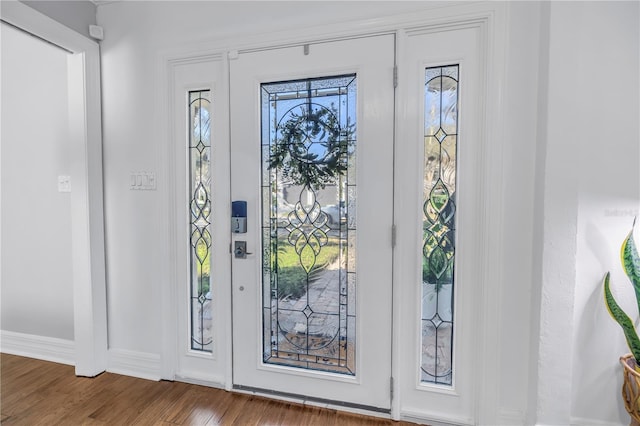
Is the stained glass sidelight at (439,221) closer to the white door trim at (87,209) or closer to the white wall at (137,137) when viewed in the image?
the white wall at (137,137)

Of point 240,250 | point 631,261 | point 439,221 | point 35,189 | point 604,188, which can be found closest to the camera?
point 631,261

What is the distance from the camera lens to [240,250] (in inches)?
73.5

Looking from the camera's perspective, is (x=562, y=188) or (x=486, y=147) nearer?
(x=562, y=188)

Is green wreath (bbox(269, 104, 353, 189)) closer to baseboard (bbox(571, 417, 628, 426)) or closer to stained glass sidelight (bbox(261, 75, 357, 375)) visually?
stained glass sidelight (bbox(261, 75, 357, 375))

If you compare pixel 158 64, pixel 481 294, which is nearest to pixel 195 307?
pixel 158 64

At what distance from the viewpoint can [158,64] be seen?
195cm

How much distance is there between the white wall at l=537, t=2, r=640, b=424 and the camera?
1347 millimetres

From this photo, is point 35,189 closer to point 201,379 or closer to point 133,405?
point 133,405

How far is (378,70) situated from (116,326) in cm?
243

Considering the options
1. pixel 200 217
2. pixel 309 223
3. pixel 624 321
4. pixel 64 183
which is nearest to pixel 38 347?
pixel 64 183

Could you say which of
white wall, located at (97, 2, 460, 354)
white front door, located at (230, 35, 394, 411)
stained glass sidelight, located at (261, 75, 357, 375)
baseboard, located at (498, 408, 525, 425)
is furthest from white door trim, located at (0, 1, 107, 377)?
baseboard, located at (498, 408, 525, 425)

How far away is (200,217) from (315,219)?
80 centimetres

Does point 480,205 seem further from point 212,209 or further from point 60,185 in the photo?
point 60,185

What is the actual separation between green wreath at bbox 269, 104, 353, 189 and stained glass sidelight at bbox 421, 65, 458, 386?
1.54 ft
